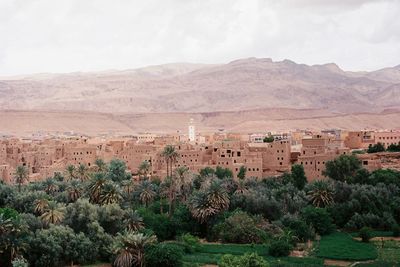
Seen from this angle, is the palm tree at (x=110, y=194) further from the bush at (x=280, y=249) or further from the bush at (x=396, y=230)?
the bush at (x=396, y=230)

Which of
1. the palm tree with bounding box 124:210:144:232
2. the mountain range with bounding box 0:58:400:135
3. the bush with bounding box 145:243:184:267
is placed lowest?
the bush with bounding box 145:243:184:267

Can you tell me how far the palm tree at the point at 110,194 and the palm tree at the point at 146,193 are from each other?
6463 millimetres

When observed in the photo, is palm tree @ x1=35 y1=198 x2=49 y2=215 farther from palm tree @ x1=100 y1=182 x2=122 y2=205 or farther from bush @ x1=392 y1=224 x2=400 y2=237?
bush @ x1=392 y1=224 x2=400 y2=237

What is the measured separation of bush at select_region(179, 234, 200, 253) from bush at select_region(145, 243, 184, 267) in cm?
393

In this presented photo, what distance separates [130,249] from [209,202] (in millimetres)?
9621

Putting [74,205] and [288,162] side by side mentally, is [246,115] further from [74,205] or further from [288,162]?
[74,205]

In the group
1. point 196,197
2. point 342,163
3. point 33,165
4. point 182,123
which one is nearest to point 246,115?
point 182,123

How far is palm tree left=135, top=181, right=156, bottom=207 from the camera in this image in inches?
1674

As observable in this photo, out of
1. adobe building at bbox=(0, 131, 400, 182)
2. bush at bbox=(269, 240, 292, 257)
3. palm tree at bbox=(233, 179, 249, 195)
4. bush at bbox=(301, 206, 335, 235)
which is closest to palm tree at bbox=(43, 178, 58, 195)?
adobe building at bbox=(0, 131, 400, 182)

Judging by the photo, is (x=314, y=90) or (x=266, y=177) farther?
(x=314, y=90)

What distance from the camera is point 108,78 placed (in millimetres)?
197500

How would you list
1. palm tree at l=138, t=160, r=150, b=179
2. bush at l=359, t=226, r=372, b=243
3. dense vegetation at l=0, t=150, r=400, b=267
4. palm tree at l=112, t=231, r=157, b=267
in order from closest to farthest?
1. palm tree at l=112, t=231, r=157, b=267
2. dense vegetation at l=0, t=150, r=400, b=267
3. bush at l=359, t=226, r=372, b=243
4. palm tree at l=138, t=160, r=150, b=179

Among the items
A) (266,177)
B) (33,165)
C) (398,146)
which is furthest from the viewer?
(33,165)

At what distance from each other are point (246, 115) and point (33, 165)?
74.6m
